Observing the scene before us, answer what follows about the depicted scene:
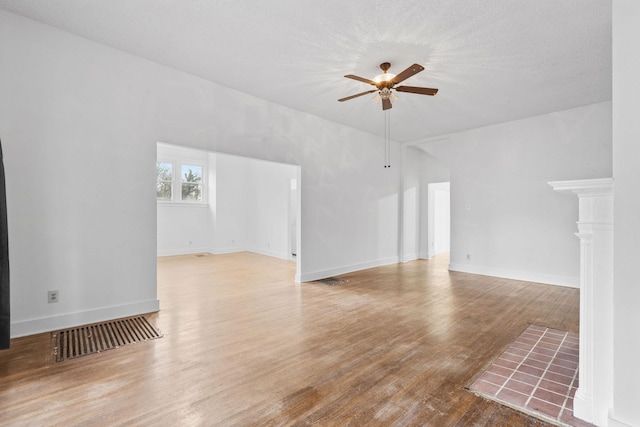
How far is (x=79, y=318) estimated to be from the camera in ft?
10.7

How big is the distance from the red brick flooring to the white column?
0.15 meters

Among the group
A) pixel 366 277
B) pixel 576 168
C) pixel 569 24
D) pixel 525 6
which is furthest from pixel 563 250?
pixel 525 6

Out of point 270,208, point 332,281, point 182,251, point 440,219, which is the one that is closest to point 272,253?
point 270,208

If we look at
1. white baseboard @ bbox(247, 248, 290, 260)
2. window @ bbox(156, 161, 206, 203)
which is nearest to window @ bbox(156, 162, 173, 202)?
window @ bbox(156, 161, 206, 203)

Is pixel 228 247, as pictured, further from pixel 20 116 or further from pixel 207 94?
pixel 20 116

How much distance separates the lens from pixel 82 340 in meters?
2.93

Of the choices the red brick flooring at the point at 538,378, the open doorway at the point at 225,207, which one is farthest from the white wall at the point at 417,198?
the red brick flooring at the point at 538,378

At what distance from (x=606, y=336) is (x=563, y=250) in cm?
437

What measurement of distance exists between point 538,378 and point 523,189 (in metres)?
4.36

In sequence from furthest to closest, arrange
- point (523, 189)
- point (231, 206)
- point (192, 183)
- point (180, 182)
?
point (231, 206) → point (192, 183) → point (180, 182) → point (523, 189)

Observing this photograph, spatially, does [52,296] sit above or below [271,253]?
above

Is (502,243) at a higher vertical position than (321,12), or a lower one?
lower

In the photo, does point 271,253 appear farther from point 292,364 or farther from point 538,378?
point 538,378

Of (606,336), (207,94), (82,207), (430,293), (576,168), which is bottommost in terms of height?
(430,293)
